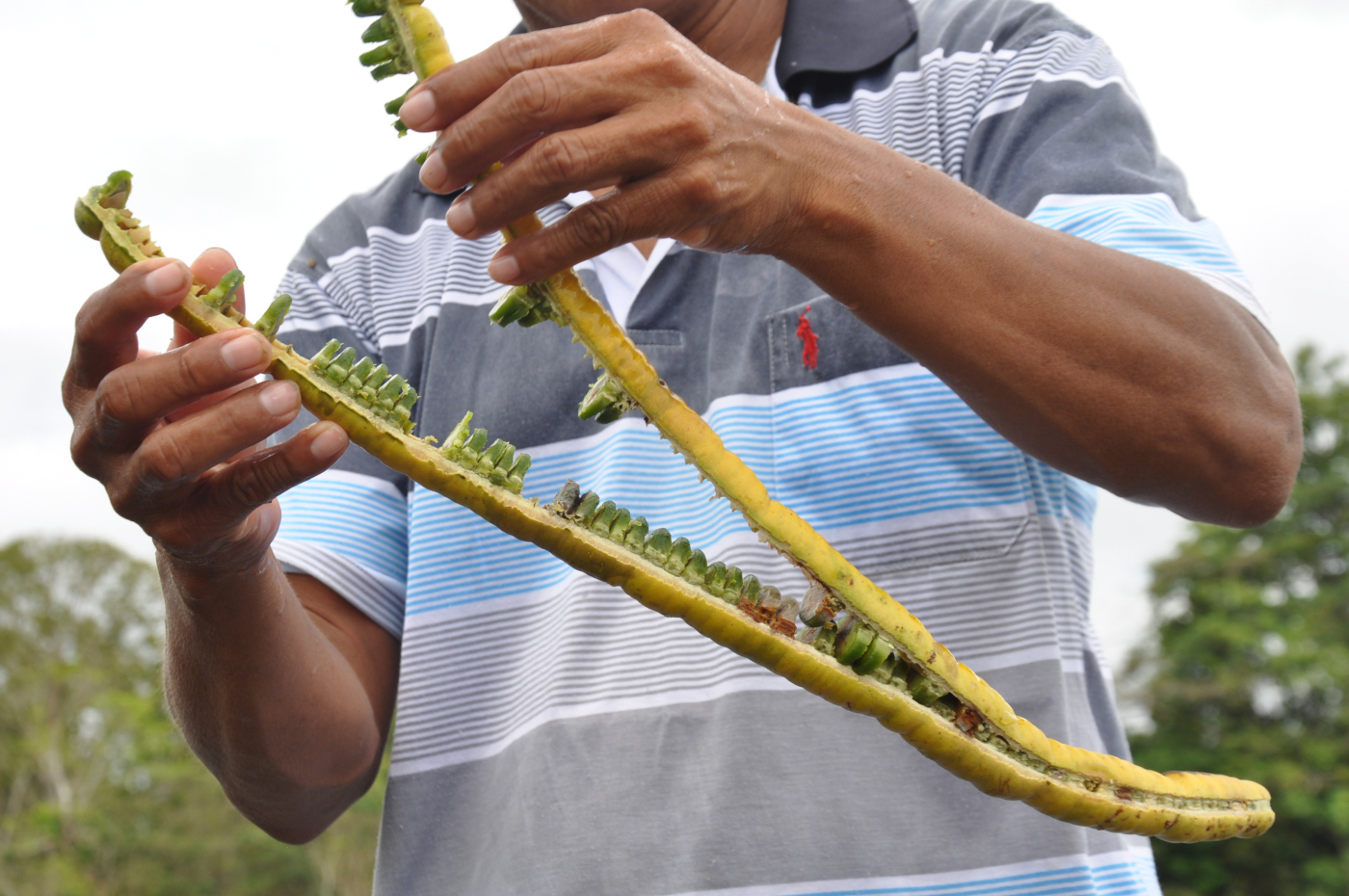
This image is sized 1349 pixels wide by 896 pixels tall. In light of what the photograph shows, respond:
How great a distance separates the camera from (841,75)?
2.19 metres

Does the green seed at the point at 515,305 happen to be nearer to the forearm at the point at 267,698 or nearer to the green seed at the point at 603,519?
the green seed at the point at 603,519

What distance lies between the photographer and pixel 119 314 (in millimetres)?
1181

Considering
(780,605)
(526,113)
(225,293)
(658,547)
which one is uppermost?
(526,113)

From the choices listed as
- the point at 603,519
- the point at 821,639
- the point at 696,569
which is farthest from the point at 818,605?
the point at 603,519

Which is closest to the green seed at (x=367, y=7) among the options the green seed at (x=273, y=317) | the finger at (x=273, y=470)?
the green seed at (x=273, y=317)

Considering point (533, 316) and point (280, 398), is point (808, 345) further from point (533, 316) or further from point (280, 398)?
point (280, 398)

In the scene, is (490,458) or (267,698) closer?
(490,458)

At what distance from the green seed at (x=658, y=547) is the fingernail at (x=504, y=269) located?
328mm

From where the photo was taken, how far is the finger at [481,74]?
108cm

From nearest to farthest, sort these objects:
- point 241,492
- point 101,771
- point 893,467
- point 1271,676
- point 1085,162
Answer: point 241,492 < point 1085,162 < point 893,467 < point 1271,676 < point 101,771

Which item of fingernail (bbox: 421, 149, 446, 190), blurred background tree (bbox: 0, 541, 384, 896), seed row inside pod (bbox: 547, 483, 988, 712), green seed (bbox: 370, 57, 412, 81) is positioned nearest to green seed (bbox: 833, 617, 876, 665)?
seed row inside pod (bbox: 547, 483, 988, 712)

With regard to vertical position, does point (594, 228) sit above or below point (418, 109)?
below

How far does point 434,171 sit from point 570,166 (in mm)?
154

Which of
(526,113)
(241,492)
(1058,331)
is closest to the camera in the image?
(526,113)
